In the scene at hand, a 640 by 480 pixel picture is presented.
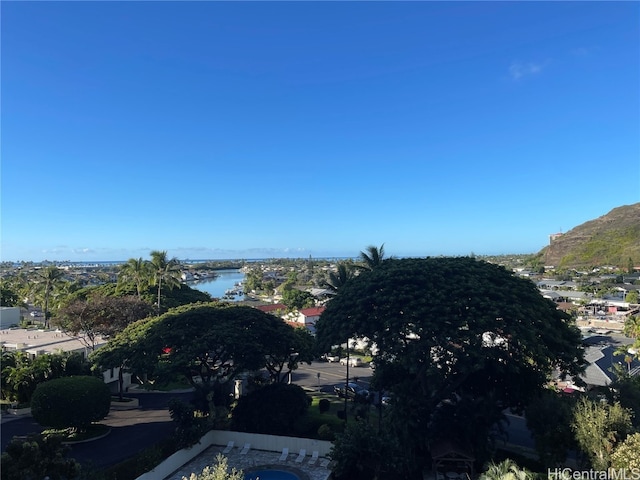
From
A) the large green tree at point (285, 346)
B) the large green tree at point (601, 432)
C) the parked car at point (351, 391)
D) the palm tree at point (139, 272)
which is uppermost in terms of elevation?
the palm tree at point (139, 272)

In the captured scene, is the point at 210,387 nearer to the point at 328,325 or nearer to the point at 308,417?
the point at 308,417

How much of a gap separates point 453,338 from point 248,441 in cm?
1334

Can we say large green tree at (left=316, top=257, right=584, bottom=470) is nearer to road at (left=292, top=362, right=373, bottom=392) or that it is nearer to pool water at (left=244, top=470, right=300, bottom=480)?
pool water at (left=244, top=470, right=300, bottom=480)

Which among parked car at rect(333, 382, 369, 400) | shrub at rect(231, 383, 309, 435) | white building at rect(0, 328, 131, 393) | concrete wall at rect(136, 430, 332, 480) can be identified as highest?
white building at rect(0, 328, 131, 393)

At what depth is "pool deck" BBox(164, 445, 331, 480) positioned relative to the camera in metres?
21.3

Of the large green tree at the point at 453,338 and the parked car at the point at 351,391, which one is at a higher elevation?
the large green tree at the point at 453,338

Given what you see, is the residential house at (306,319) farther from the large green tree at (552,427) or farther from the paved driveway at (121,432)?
the large green tree at (552,427)

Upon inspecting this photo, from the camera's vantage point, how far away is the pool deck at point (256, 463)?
21297 millimetres

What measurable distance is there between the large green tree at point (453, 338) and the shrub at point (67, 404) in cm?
1381

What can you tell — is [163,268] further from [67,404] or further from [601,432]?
[601,432]

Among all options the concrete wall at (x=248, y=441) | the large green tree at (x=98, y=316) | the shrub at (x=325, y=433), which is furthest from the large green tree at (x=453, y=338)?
the large green tree at (x=98, y=316)

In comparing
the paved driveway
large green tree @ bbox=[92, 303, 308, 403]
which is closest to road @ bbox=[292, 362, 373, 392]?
large green tree @ bbox=[92, 303, 308, 403]

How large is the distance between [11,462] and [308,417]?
1787 cm

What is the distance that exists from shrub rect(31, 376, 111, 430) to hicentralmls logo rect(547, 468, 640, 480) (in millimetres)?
23591
